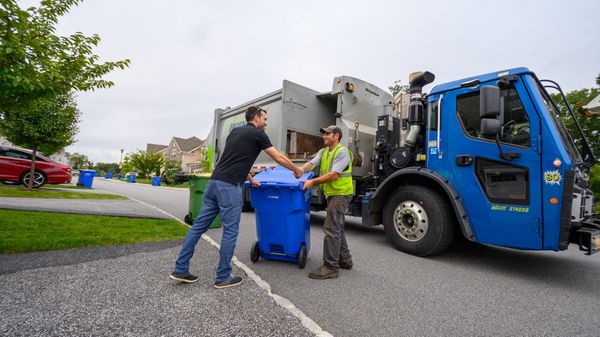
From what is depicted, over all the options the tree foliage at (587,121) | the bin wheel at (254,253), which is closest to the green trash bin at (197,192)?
the bin wheel at (254,253)

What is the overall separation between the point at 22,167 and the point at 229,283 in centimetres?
1311

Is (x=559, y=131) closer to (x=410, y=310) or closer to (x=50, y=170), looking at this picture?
(x=410, y=310)

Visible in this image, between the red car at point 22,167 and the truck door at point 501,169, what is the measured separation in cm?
1443

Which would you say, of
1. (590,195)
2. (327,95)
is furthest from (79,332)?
(327,95)

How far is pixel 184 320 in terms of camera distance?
2.00m

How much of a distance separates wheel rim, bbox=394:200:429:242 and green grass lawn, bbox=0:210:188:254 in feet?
11.3

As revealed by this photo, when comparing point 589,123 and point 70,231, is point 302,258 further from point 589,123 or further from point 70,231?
point 589,123

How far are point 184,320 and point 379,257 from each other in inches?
105

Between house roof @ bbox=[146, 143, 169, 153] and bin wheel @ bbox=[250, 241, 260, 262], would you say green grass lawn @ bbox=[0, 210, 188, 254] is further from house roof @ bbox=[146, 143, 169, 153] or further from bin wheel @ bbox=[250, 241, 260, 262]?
house roof @ bbox=[146, 143, 169, 153]

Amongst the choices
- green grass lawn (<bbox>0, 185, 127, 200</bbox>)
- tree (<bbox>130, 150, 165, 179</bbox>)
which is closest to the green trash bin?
green grass lawn (<bbox>0, 185, 127, 200</bbox>)

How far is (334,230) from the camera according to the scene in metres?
3.13

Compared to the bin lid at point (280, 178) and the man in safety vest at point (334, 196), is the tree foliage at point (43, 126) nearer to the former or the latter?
the bin lid at point (280, 178)

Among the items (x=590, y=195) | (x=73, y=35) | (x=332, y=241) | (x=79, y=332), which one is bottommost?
(x=79, y=332)

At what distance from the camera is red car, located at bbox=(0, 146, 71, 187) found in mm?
10648
